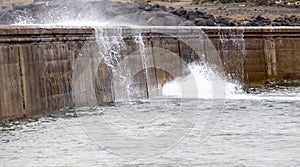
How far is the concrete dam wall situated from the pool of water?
21.9 inches

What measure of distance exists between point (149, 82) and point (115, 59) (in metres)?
1.55

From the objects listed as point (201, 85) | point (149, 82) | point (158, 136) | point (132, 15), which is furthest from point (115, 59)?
point (132, 15)

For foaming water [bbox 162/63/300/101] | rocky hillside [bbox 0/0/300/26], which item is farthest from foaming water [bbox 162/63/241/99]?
rocky hillside [bbox 0/0/300/26]

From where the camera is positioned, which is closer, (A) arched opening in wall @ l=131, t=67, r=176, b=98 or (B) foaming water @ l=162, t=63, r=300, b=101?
(A) arched opening in wall @ l=131, t=67, r=176, b=98

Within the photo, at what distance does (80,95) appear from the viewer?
19016mm

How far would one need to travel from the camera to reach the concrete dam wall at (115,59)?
1662 centimetres

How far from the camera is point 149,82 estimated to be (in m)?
22.2

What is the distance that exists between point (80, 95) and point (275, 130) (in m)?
5.33

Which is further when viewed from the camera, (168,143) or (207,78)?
(207,78)

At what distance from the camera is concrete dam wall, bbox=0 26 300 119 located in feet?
54.5

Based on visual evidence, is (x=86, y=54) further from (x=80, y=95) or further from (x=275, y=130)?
(x=275, y=130)

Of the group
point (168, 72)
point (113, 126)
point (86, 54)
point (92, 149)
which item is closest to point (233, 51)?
point (168, 72)

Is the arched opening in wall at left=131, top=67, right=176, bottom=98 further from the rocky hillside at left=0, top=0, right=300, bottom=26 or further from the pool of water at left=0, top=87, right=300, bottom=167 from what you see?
the rocky hillside at left=0, top=0, right=300, bottom=26

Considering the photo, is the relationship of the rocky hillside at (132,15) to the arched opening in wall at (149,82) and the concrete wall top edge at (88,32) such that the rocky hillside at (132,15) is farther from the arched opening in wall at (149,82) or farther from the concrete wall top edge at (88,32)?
the arched opening in wall at (149,82)
